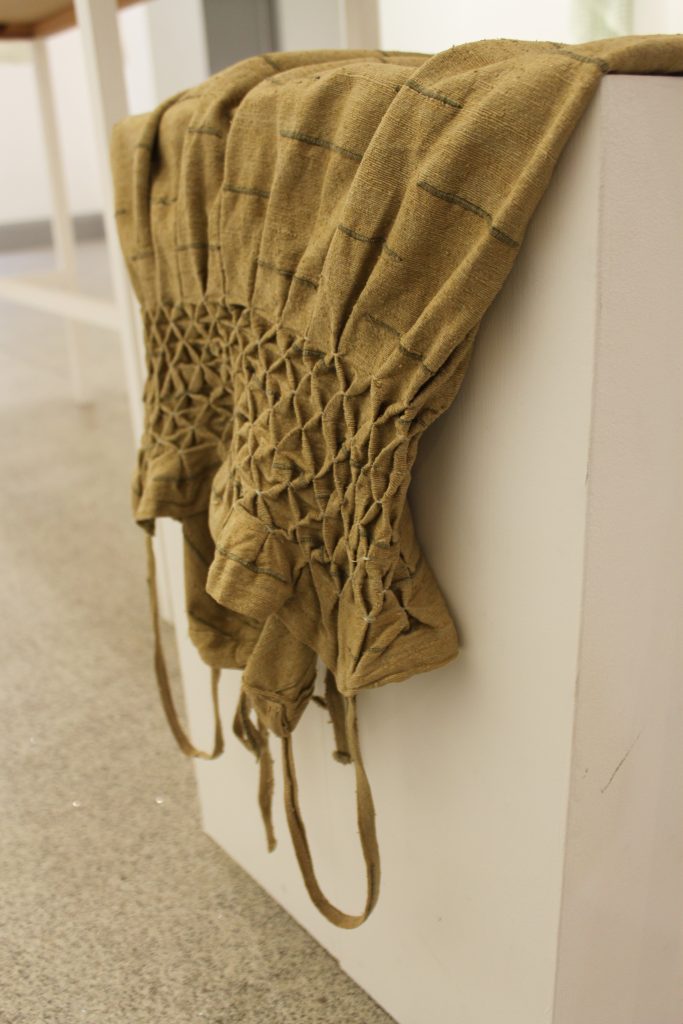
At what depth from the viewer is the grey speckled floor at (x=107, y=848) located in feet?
2.42

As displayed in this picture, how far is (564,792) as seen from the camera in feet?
1.63

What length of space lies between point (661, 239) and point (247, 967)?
0.63 m

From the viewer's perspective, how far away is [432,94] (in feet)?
1.39

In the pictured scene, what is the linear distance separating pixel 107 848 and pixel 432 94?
2.43ft

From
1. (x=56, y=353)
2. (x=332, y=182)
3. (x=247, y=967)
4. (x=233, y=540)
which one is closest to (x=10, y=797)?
(x=247, y=967)

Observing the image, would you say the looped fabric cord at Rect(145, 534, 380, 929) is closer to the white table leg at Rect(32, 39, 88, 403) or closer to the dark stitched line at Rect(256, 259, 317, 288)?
the dark stitched line at Rect(256, 259, 317, 288)

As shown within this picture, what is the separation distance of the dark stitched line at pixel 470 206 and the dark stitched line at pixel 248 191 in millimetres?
135

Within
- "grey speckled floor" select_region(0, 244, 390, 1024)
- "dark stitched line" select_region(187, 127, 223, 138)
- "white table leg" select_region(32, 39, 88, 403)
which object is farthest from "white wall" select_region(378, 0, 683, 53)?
"white table leg" select_region(32, 39, 88, 403)

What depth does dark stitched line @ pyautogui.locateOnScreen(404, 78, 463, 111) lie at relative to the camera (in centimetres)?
42

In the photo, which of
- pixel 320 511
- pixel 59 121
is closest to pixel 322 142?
pixel 320 511

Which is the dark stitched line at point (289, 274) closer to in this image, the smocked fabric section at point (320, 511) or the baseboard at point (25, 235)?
the smocked fabric section at point (320, 511)

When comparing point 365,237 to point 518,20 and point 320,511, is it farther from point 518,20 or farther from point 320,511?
point 518,20

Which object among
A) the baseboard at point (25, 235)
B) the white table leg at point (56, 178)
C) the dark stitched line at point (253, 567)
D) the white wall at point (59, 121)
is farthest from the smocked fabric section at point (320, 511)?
the baseboard at point (25, 235)

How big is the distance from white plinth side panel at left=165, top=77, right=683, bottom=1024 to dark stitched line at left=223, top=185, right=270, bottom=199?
16cm
